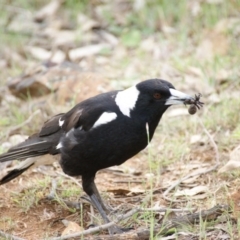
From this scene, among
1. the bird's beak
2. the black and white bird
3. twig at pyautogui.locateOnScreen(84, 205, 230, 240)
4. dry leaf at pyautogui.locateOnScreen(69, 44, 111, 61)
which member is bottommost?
dry leaf at pyautogui.locateOnScreen(69, 44, 111, 61)

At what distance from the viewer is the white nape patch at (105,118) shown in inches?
138

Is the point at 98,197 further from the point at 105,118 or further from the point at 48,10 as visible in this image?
the point at 48,10

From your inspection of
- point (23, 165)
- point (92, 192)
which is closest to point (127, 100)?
point (92, 192)

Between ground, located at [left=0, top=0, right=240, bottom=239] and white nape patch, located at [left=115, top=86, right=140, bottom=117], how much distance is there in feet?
1.06

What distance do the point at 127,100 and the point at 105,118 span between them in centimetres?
14

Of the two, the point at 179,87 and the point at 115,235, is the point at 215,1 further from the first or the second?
the point at 115,235

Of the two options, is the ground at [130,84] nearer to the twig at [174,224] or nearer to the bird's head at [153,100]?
the twig at [174,224]

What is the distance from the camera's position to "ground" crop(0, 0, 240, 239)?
12.3ft

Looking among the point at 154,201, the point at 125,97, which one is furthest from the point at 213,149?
the point at 125,97

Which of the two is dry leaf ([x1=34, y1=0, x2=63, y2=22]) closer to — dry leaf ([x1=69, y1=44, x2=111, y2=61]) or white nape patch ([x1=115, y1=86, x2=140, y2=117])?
dry leaf ([x1=69, y1=44, x2=111, y2=61])

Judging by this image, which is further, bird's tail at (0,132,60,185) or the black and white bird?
bird's tail at (0,132,60,185)

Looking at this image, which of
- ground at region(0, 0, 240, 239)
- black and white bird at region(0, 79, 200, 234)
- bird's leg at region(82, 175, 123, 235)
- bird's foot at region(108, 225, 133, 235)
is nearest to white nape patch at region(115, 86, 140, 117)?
black and white bird at region(0, 79, 200, 234)

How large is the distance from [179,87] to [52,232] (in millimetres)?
2328

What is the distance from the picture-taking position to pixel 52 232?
353 cm
